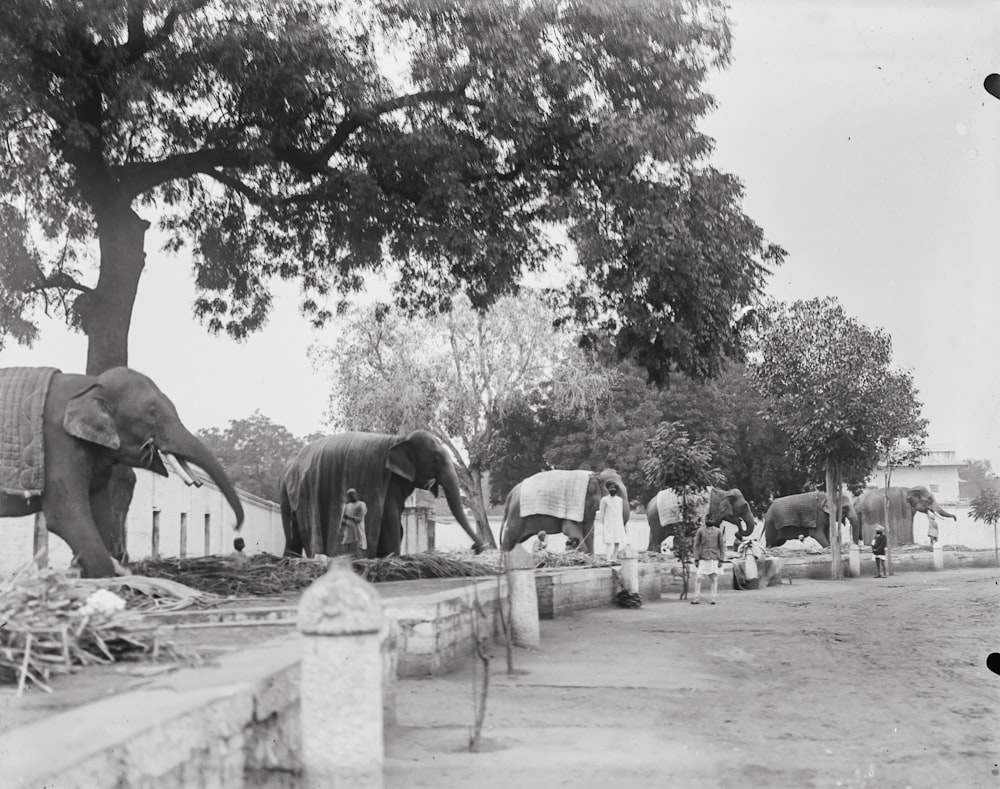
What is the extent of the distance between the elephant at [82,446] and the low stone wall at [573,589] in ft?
14.1

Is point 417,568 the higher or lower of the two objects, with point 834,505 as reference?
lower

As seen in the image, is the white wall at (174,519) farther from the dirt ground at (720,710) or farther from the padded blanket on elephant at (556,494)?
the dirt ground at (720,710)

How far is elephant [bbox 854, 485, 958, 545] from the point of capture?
91.4ft

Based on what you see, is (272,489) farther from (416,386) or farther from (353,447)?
(416,386)

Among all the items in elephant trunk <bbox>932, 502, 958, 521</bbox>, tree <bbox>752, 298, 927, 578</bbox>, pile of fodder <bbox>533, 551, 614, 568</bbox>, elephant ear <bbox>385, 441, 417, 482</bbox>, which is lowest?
pile of fodder <bbox>533, 551, 614, 568</bbox>

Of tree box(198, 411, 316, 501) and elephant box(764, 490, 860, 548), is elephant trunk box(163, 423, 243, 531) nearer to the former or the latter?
tree box(198, 411, 316, 501)

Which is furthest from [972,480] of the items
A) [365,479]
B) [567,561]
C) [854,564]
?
[365,479]

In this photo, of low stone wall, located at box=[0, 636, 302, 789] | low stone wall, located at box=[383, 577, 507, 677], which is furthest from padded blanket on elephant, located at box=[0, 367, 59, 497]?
low stone wall, located at box=[0, 636, 302, 789]

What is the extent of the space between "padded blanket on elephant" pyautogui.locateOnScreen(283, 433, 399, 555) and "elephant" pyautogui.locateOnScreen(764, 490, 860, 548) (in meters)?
15.2

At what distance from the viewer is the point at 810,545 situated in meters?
29.3

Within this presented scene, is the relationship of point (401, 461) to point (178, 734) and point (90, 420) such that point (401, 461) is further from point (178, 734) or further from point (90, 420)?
point (178, 734)

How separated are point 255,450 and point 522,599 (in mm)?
4600

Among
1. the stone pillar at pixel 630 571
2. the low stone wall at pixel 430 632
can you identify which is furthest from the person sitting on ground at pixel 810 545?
the low stone wall at pixel 430 632

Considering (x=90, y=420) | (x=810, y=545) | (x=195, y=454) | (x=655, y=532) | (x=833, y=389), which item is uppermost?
(x=833, y=389)
